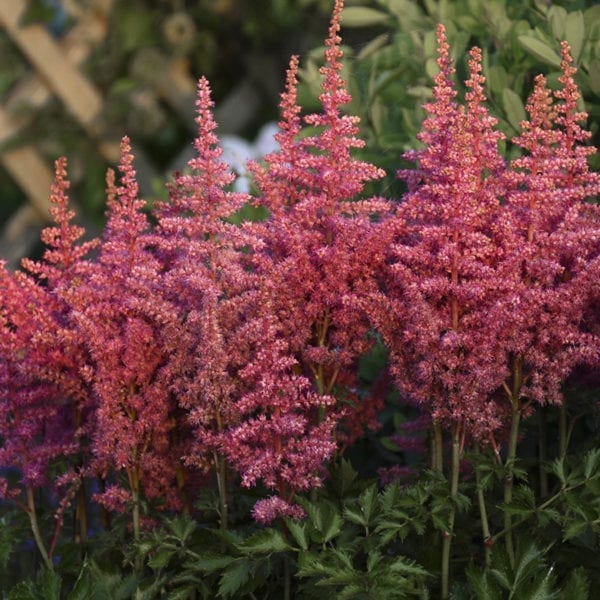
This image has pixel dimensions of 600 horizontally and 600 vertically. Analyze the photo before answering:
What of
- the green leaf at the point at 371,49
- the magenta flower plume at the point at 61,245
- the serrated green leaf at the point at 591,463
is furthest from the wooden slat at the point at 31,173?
the serrated green leaf at the point at 591,463

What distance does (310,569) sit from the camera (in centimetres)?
212

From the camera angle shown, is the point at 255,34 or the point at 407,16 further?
the point at 255,34

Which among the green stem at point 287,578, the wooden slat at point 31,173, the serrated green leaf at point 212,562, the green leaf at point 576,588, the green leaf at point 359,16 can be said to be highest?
the wooden slat at point 31,173

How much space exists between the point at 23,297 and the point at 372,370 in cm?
129

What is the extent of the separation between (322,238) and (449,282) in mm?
261

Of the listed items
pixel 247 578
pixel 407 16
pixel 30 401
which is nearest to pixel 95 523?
pixel 30 401

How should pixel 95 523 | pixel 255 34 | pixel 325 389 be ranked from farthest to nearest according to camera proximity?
pixel 255 34 → pixel 95 523 → pixel 325 389

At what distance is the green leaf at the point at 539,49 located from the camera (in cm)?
293

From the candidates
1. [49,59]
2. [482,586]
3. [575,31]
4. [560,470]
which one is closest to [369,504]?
[482,586]

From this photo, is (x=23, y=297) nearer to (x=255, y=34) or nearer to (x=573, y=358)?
(x=573, y=358)

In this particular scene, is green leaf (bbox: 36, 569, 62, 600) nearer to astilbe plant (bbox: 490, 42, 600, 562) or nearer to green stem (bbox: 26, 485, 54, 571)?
green stem (bbox: 26, 485, 54, 571)

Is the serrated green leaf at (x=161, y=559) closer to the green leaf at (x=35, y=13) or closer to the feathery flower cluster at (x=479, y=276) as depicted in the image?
the feathery flower cluster at (x=479, y=276)

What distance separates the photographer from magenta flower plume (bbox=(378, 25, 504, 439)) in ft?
7.22

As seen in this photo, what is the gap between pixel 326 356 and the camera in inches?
92.0
